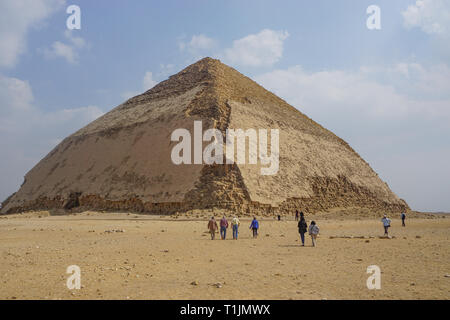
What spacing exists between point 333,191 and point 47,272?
1119 inches

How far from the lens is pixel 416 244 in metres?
11.4

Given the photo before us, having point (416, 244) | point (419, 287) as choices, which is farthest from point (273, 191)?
point (419, 287)

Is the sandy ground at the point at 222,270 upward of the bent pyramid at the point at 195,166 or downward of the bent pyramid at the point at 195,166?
downward

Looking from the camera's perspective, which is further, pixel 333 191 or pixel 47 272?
pixel 333 191

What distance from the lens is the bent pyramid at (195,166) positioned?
2517 cm

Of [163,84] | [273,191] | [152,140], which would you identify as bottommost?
[273,191]

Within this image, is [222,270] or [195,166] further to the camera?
[195,166]

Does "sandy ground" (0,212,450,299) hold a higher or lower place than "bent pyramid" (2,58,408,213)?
lower

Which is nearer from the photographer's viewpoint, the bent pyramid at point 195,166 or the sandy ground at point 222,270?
the sandy ground at point 222,270

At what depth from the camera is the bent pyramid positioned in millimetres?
25172

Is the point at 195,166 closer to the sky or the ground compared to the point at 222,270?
closer to the sky

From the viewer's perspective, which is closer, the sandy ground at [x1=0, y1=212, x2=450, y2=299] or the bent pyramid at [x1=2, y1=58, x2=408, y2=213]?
the sandy ground at [x1=0, y1=212, x2=450, y2=299]

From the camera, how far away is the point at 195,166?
25.8 meters
